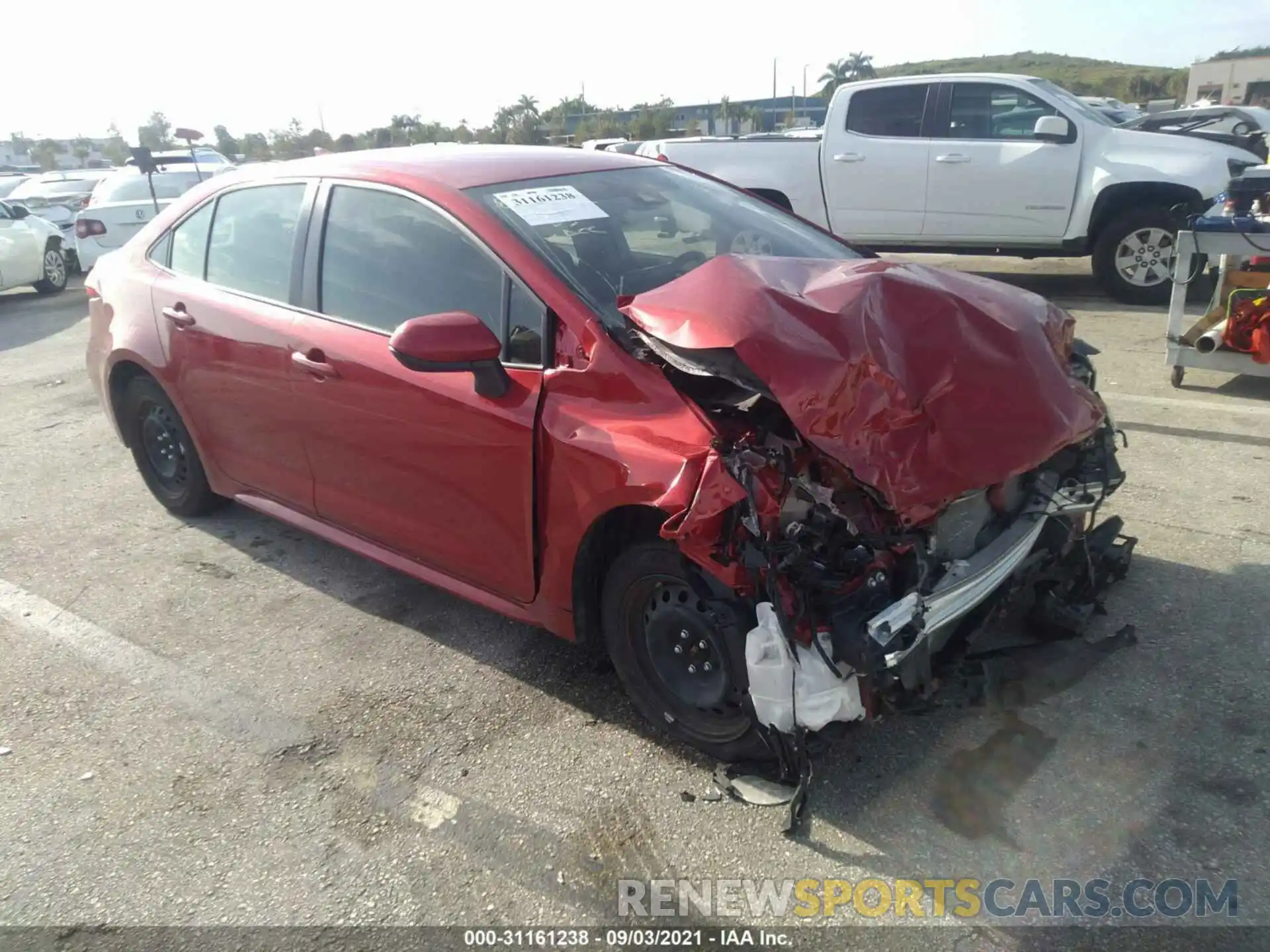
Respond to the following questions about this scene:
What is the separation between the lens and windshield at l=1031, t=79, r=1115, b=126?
9070mm

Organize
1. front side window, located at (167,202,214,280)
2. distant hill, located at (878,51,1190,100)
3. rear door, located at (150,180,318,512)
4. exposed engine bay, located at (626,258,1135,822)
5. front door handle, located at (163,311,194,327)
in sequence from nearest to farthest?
exposed engine bay, located at (626,258,1135,822), rear door, located at (150,180,318,512), front door handle, located at (163,311,194,327), front side window, located at (167,202,214,280), distant hill, located at (878,51,1190,100)

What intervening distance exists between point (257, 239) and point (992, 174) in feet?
24.4

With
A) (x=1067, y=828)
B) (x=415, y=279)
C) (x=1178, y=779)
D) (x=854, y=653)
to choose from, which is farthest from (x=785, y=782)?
(x=415, y=279)

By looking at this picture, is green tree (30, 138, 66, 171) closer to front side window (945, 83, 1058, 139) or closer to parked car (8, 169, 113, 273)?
parked car (8, 169, 113, 273)

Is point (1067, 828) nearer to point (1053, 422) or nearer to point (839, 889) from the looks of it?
point (839, 889)

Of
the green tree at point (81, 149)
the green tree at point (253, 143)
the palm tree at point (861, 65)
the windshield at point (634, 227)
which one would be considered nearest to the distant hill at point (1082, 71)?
the palm tree at point (861, 65)

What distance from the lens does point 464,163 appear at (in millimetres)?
3639

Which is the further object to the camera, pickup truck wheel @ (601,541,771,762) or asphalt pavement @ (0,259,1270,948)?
pickup truck wheel @ (601,541,771,762)

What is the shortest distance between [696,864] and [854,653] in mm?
710

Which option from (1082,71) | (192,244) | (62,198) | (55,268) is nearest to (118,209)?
(55,268)

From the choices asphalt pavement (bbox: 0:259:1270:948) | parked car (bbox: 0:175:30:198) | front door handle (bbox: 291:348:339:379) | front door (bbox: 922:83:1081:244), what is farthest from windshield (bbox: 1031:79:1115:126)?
parked car (bbox: 0:175:30:198)

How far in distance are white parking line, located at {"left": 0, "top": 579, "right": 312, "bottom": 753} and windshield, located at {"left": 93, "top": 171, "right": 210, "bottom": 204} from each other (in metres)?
10.8

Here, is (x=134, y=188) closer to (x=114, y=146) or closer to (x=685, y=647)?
(x=685, y=647)

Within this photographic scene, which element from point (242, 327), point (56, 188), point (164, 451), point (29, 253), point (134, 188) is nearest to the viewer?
point (242, 327)
